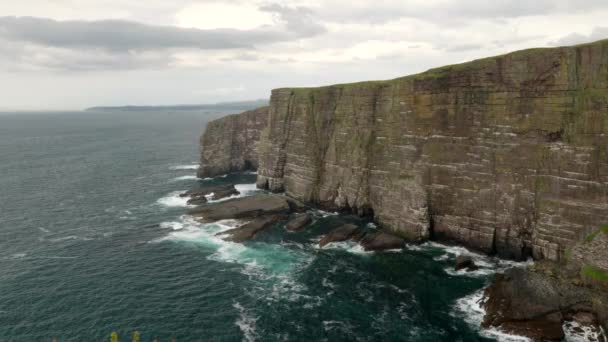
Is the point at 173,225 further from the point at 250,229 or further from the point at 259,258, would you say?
the point at 259,258

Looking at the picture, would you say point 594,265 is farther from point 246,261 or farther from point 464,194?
point 246,261

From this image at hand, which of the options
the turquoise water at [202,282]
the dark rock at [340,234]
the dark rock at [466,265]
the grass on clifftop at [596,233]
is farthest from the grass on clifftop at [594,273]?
the dark rock at [340,234]

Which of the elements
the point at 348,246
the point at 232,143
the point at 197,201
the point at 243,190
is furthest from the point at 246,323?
the point at 232,143

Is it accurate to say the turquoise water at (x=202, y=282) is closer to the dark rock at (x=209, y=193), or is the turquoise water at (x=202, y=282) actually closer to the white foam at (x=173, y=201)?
the white foam at (x=173, y=201)

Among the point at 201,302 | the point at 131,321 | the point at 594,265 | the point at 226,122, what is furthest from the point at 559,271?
the point at 226,122

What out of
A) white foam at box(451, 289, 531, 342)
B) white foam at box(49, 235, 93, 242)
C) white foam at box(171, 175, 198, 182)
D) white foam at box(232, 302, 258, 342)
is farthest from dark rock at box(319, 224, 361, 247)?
white foam at box(171, 175, 198, 182)
